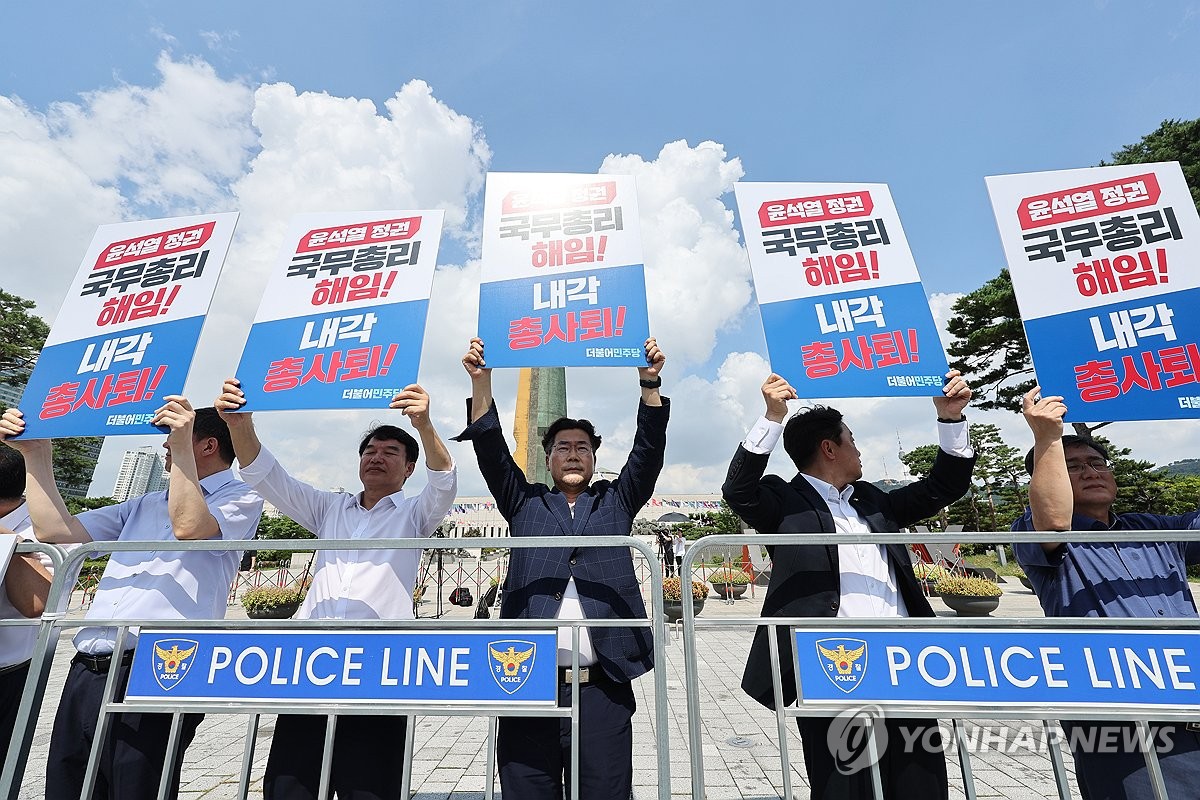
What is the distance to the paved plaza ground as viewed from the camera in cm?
359

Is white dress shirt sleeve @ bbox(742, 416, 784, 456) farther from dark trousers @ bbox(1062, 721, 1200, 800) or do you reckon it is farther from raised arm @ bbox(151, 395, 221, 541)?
raised arm @ bbox(151, 395, 221, 541)

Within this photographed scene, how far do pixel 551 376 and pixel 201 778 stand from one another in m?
19.2

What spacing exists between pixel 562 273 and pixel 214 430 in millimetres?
1842

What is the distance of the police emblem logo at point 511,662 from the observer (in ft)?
6.30

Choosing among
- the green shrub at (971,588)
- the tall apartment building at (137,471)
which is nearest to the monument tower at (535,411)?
the green shrub at (971,588)

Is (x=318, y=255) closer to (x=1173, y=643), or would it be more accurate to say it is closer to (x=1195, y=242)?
(x=1173, y=643)

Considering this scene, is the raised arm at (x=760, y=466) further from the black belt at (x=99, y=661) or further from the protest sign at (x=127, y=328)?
the protest sign at (x=127, y=328)

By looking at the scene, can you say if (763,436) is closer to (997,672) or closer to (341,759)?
(997,672)

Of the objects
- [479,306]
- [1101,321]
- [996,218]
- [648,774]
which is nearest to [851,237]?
[996,218]

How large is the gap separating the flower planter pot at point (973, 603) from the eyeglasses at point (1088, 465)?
927 centimetres

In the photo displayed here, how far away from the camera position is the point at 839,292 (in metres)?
2.69

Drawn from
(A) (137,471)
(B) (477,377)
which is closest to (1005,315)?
(B) (477,377)

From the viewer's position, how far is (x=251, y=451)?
258 centimetres

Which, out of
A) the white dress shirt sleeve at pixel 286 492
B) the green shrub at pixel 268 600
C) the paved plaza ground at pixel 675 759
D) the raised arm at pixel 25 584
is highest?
the green shrub at pixel 268 600
